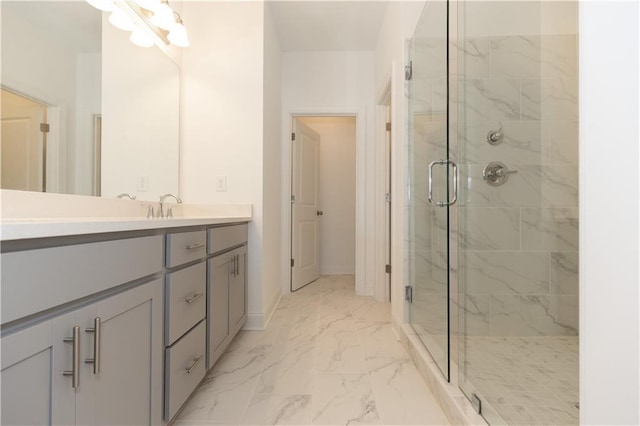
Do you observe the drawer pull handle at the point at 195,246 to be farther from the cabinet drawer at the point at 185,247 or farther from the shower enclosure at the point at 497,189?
the shower enclosure at the point at 497,189

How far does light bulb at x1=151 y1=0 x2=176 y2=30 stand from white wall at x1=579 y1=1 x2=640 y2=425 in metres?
2.04

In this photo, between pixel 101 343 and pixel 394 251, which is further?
pixel 394 251

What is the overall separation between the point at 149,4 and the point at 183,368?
1.95 m

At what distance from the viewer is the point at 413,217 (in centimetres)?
187

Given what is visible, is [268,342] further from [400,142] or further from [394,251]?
[400,142]

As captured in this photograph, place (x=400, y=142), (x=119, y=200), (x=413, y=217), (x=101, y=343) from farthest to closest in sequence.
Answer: (x=400, y=142)
(x=413, y=217)
(x=119, y=200)
(x=101, y=343)

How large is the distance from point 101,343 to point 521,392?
1495 millimetres

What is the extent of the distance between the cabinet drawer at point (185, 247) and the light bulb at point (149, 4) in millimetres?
1371

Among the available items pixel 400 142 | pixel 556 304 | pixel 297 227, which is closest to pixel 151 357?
pixel 400 142

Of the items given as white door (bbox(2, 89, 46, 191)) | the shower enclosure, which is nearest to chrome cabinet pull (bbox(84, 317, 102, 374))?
white door (bbox(2, 89, 46, 191))

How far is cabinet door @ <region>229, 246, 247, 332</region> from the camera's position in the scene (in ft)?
5.64

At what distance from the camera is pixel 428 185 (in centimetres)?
170

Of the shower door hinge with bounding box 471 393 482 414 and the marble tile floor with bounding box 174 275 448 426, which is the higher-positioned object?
the shower door hinge with bounding box 471 393 482 414

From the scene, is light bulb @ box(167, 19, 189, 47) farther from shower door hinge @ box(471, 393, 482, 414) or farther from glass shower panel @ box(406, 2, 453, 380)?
shower door hinge @ box(471, 393, 482, 414)
